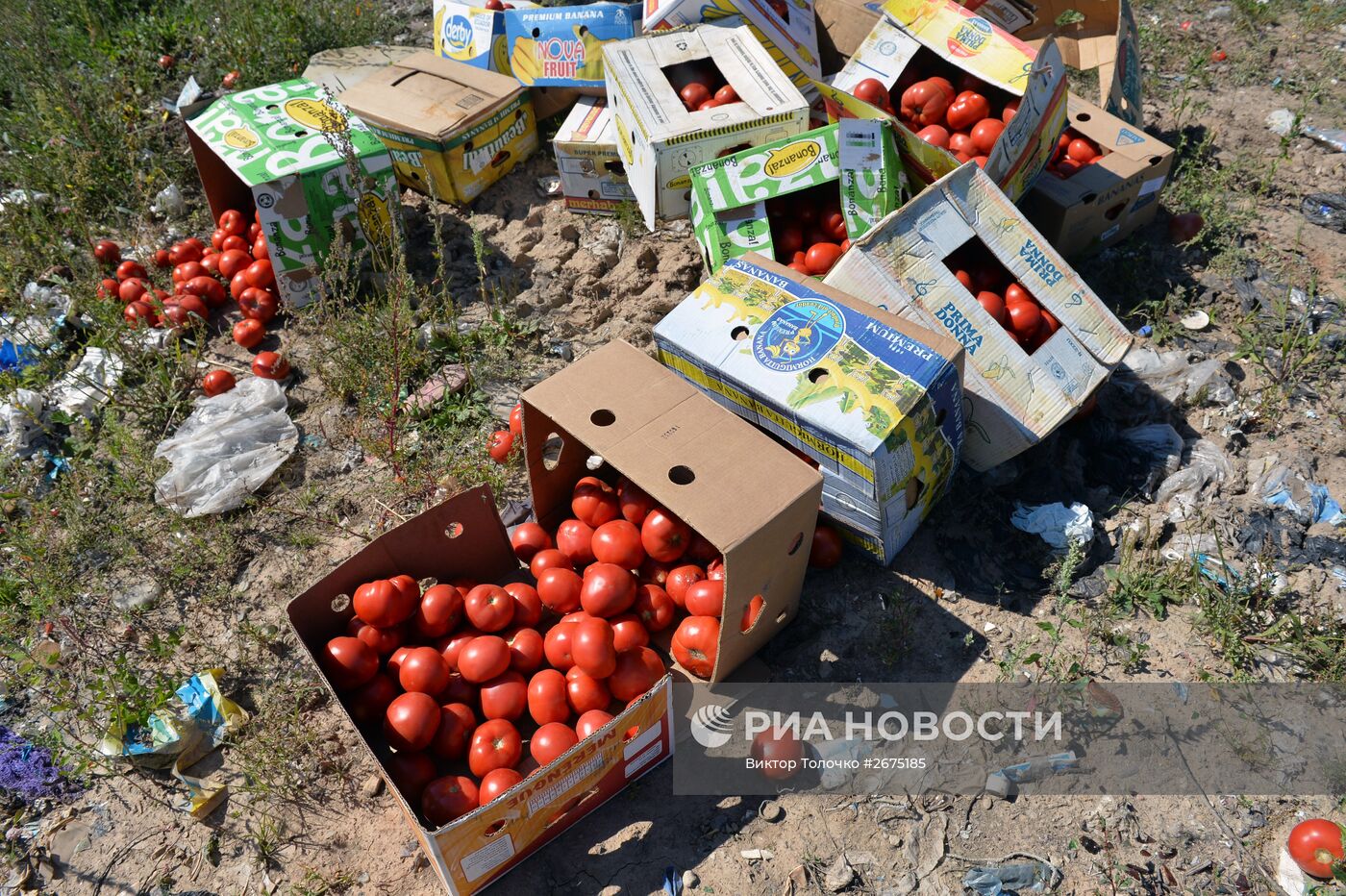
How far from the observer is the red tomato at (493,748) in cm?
281

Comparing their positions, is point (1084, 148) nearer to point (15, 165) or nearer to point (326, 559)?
point (326, 559)

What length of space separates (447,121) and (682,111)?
4.80 ft

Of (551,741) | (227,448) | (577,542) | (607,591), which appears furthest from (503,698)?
(227,448)

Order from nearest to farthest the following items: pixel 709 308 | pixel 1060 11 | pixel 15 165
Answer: pixel 709 308 < pixel 1060 11 < pixel 15 165

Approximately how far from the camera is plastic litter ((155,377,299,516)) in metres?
3.80

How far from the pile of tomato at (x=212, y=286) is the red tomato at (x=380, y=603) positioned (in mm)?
1809

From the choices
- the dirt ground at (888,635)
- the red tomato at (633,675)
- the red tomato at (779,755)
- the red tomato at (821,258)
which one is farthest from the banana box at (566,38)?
the red tomato at (779,755)

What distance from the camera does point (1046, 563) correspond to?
3.45 meters

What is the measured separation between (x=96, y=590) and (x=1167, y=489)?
14.4ft

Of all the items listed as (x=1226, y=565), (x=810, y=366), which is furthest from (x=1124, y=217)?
(x=810, y=366)

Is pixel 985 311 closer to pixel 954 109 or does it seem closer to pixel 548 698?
pixel 954 109

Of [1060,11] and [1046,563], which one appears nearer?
[1046,563]

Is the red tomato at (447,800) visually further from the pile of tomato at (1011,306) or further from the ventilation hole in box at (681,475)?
the pile of tomato at (1011,306)

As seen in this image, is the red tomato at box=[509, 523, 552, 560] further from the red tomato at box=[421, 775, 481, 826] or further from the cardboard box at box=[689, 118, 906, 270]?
the cardboard box at box=[689, 118, 906, 270]
